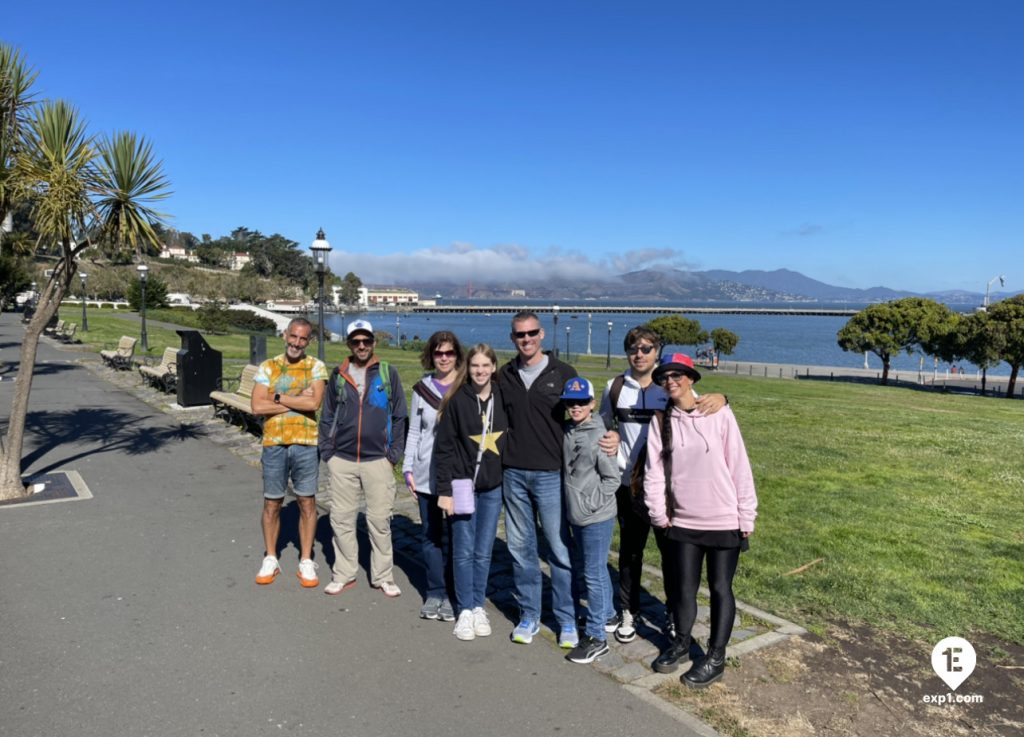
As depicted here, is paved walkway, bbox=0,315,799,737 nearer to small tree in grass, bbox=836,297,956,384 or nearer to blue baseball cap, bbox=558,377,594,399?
blue baseball cap, bbox=558,377,594,399

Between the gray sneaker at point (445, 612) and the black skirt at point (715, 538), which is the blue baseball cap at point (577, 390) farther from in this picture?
the gray sneaker at point (445, 612)

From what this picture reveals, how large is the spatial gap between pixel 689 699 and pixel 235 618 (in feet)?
8.71

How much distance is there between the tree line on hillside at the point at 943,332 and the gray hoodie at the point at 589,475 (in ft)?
137

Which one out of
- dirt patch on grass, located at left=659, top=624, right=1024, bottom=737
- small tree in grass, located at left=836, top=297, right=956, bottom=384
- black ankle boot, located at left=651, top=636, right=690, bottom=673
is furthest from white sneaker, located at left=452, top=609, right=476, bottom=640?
small tree in grass, located at left=836, top=297, right=956, bottom=384

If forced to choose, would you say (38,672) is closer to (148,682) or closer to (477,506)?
(148,682)

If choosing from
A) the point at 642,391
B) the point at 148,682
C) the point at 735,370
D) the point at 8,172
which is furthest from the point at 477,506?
the point at 735,370

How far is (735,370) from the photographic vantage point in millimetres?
50781

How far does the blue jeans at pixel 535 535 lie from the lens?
12.3 feet

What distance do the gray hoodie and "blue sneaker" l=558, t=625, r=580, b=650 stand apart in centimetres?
66

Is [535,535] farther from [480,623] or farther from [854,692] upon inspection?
[854,692]

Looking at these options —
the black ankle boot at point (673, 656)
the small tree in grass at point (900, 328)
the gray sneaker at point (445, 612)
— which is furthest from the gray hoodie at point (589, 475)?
the small tree in grass at point (900, 328)

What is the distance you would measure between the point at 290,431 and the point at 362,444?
1.97ft

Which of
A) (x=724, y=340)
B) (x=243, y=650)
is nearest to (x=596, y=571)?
(x=243, y=650)

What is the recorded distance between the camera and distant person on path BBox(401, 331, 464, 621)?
4.14m
